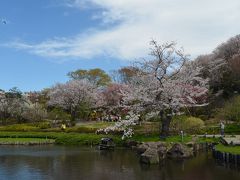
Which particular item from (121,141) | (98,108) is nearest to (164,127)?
(121,141)

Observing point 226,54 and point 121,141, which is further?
point 226,54

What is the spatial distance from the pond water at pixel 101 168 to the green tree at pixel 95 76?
63.0 metres

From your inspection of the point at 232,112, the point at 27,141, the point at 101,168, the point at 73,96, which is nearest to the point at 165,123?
the point at 232,112

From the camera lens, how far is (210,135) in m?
44.0

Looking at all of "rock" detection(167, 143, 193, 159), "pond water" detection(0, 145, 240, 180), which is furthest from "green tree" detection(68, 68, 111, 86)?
"rock" detection(167, 143, 193, 159)

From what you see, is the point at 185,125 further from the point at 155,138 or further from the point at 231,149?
the point at 231,149

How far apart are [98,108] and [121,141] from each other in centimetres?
3930

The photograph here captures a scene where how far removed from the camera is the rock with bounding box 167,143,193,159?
3388cm

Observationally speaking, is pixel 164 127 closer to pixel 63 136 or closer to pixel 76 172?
pixel 63 136

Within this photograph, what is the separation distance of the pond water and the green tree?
207 feet

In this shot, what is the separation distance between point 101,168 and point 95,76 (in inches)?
2865

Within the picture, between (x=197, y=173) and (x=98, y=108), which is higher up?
(x=98, y=108)

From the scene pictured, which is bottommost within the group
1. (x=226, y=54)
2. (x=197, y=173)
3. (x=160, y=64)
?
(x=197, y=173)

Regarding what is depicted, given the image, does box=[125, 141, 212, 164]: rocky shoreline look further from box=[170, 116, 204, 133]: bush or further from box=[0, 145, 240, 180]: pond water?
box=[170, 116, 204, 133]: bush
